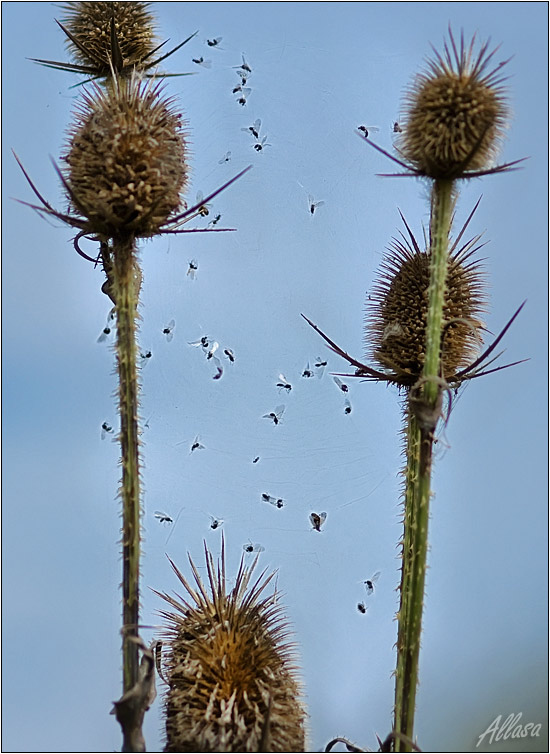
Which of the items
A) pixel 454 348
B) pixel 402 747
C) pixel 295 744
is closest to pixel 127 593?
pixel 295 744

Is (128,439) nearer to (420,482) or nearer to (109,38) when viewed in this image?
(420,482)

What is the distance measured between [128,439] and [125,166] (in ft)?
2.95

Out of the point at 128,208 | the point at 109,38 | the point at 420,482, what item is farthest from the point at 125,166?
the point at 420,482

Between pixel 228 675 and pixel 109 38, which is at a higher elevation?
pixel 109 38

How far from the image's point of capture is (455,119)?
8.87 feet

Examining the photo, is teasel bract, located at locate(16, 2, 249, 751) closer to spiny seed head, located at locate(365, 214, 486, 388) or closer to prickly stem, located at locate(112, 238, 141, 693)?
prickly stem, located at locate(112, 238, 141, 693)

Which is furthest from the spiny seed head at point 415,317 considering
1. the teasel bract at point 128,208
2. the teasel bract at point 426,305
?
the teasel bract at point 128,208

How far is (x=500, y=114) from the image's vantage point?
281 cm

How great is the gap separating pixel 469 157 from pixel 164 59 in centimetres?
137

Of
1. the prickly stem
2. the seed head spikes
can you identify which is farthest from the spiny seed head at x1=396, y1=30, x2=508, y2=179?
the prickly stem

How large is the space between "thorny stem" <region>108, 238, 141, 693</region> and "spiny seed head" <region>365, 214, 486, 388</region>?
99 centimetres

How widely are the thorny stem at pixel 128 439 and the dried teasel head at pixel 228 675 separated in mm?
202

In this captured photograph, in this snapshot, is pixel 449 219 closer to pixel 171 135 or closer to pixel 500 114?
pixel 500 114

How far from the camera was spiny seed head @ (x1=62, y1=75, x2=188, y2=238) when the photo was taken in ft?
9.15
